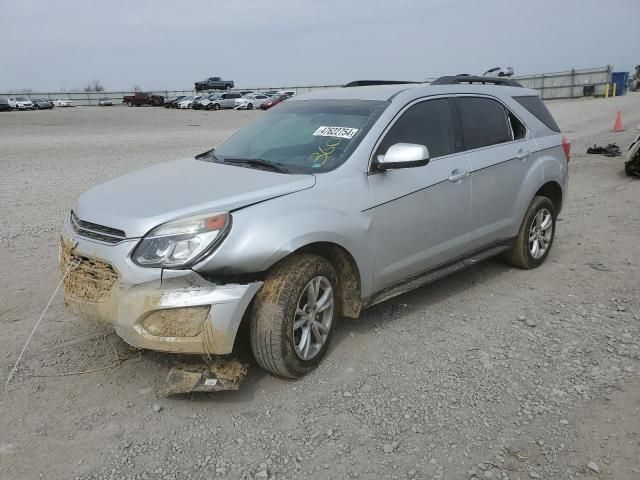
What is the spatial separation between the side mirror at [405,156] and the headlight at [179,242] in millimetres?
1266

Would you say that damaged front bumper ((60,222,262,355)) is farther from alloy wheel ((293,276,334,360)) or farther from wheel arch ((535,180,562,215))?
wheel arch ((535,180,562,215))

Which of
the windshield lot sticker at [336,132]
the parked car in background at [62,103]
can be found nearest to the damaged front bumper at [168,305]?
the windshield lot sticker at [336,132]

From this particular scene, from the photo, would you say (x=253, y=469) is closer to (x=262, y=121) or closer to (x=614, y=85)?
(x=262, y=121)

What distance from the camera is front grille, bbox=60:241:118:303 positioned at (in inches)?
127

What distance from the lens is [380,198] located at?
12.7 feet

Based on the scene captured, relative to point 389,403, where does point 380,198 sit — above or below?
above

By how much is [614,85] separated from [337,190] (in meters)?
45.6

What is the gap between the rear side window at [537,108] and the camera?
5.49 meters

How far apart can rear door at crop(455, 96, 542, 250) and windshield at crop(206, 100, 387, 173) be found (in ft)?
3.30

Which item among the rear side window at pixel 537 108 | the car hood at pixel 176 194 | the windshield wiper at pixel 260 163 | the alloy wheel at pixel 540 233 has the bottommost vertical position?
the alloy wheel at pixel 540 233

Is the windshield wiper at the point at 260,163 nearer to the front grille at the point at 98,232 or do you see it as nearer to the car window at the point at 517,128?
the front grille at the point at 98,232

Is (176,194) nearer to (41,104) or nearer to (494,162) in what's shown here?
(494,162)

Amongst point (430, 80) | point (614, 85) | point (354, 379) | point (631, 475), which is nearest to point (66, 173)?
point (430, 80)

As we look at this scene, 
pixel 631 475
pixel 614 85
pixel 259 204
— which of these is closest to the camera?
pixel 631 475
